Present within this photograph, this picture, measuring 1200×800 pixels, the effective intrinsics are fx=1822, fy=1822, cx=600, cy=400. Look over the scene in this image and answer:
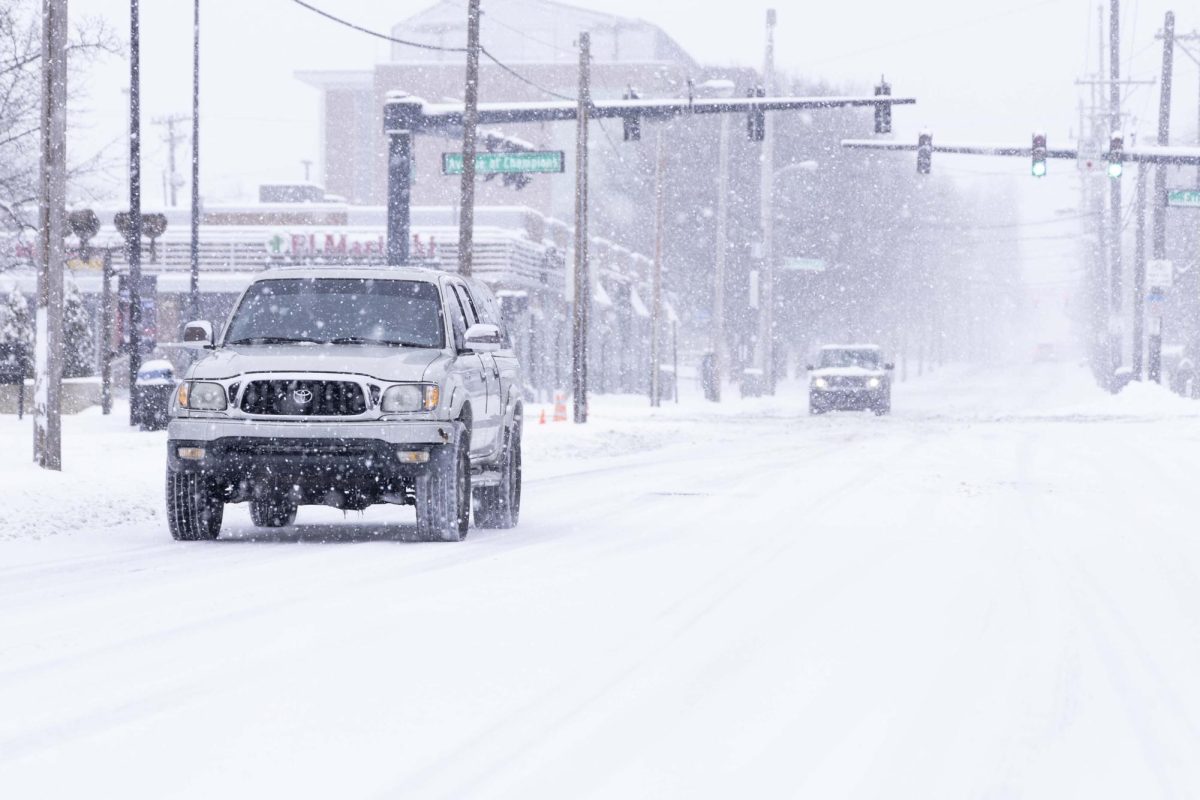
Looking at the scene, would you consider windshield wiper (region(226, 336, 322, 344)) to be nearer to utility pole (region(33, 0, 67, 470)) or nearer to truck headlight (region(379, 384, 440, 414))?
truck headlight (region(379, 384, 440, 414))

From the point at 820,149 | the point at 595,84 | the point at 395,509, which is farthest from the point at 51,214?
the point at 595,84

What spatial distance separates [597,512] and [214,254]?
4028 centimetres

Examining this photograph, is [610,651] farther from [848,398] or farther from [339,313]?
[848,398]

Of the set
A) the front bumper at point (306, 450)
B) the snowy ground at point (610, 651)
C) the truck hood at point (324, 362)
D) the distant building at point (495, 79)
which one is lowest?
the snowy ground at point (610, 651)

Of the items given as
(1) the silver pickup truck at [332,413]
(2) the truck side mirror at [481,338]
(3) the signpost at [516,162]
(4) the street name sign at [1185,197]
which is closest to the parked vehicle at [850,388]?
(4) the street name sign at [1185,197]

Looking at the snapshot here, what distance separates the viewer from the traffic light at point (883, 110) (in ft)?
109

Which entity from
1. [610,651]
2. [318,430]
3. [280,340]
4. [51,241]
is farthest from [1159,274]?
[610,651]

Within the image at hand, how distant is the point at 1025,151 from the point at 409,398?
29783mm

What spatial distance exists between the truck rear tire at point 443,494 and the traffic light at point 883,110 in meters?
22.1

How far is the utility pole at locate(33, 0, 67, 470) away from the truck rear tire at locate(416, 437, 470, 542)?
224 inches

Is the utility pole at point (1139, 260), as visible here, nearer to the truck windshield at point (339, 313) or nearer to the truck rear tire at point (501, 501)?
the truck rear tire at point (501, 501)

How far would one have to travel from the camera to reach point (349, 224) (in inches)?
2197

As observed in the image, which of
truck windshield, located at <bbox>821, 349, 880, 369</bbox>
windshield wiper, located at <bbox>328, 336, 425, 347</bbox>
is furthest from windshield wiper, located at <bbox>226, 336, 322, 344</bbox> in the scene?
truck windshield, located at <bbox>821, 349, 880, 369</bbox>

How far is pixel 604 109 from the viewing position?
34.0m
